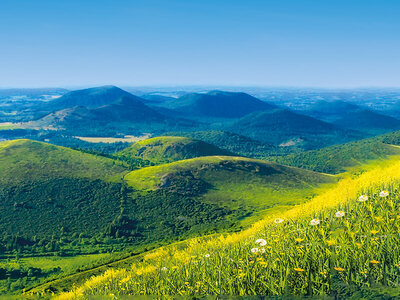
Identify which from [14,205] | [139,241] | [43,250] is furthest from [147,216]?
[14,205]

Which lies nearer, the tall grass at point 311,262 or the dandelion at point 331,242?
the tall grass at point 311,262

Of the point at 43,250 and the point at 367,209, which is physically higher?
the point at 367,209

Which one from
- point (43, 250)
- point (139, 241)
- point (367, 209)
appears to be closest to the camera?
point (367, 209)

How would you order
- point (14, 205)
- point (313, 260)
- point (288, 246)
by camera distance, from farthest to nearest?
1. point (14, 205)
2. point (288, 246)
3. point (313, 260)

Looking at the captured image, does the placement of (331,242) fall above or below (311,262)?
above

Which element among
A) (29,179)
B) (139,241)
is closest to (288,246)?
(139,241)

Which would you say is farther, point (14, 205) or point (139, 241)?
point (14, 205)

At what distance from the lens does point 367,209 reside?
16781 millimetres

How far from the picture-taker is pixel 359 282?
11.5 metres

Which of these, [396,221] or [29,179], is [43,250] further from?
[396,221]

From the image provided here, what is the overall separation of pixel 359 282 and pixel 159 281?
1011 centimetres

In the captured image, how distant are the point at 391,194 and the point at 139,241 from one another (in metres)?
143

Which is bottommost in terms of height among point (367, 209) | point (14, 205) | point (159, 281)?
point (14, 205)

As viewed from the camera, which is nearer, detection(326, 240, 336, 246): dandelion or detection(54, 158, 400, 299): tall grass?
detection(54, 158, 400, 299): tall grass
